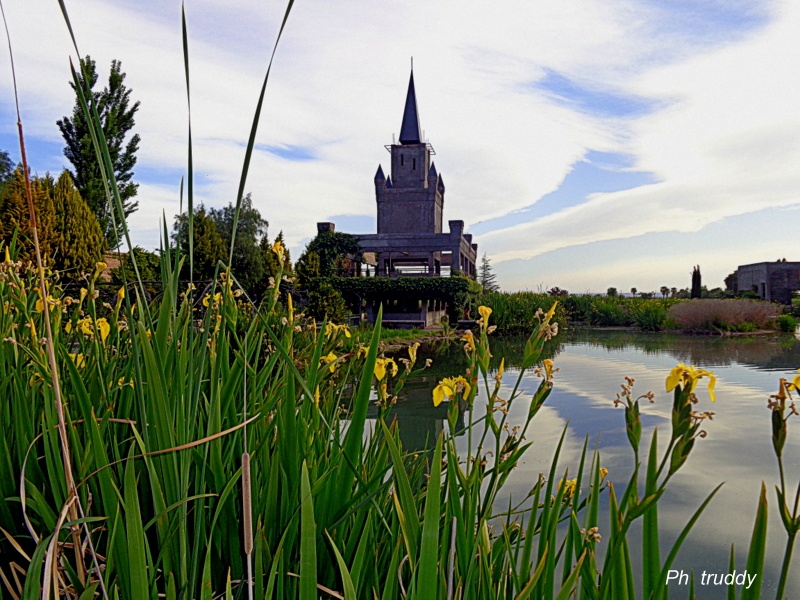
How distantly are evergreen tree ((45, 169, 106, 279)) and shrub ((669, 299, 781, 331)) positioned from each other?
14.6m

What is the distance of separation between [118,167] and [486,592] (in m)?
18.7

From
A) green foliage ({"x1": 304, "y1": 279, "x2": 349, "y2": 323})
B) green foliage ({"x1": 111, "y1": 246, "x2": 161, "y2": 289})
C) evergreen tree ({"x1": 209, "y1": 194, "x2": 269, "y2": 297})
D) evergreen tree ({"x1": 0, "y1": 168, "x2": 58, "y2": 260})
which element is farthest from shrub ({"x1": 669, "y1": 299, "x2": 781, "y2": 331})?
evergreen tree ({"x1": 0, "y1": 168, "x2": 58, "y2": 260})

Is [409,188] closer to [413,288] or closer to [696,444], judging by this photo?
[413,288]

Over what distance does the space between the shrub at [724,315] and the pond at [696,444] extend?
6037 millimetres

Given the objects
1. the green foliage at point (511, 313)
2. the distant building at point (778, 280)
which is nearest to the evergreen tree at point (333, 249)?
the green foliage at point (511, 313)

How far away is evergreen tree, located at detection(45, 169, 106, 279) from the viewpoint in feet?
34.7

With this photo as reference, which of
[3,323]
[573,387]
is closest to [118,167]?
[573,387]

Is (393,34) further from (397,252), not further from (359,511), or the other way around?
(397,252)

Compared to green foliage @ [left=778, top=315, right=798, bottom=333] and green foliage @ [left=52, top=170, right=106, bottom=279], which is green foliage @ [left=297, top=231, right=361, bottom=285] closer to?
green foliage @ [left=52, top=170, right=106, bottom=279]

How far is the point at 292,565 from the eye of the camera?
87 cm

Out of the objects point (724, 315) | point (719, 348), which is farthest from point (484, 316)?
point (724, 315)

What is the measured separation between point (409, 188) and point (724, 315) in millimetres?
14945

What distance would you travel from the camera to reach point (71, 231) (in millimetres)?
10828

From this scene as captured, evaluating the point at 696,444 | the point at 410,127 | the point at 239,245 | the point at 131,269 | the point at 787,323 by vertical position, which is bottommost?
the point at 696,444
